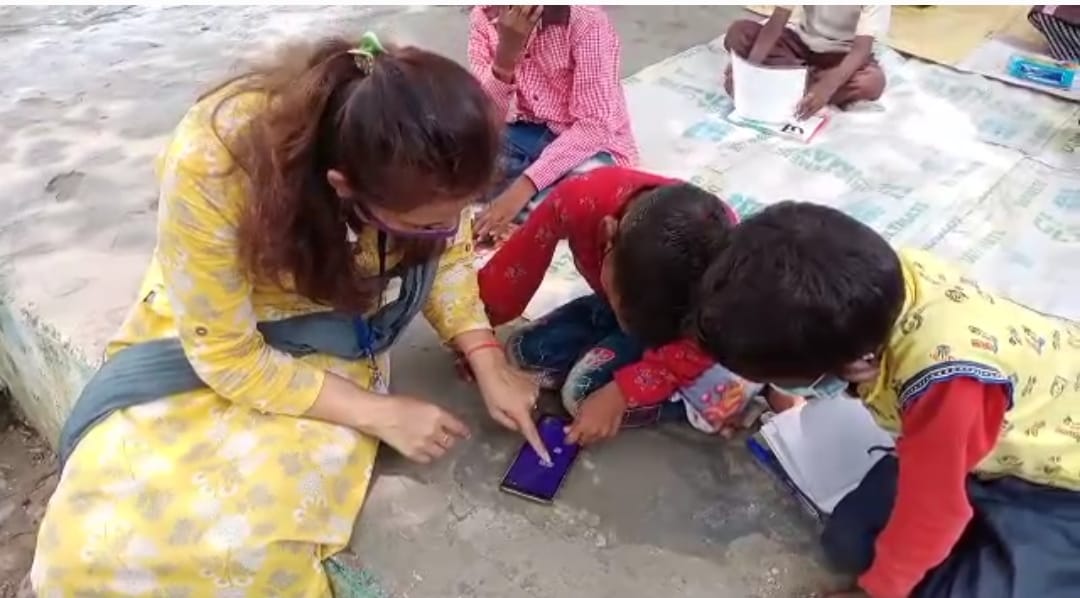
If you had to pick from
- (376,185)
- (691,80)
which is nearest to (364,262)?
(376,185)

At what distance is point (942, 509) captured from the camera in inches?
46.6

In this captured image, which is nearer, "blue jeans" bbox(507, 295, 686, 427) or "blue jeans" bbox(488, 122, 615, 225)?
"blue jeans" bbox(507, 295, 686, 427)

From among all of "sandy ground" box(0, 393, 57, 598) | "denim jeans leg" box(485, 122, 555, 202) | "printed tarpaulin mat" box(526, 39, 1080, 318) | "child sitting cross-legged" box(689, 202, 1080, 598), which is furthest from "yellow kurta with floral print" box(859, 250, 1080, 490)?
"sandy ground" box(0, 393, 57, 598)

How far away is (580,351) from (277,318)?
446mm

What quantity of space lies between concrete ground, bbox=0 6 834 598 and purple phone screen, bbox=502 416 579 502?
0.02 m

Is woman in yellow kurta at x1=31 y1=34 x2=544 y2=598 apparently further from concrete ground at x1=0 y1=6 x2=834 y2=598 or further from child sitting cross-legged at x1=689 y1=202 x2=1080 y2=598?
child sitting cross-legged at x1=689 y1=202 x2=1080 y2=598

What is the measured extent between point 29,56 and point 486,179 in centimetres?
187

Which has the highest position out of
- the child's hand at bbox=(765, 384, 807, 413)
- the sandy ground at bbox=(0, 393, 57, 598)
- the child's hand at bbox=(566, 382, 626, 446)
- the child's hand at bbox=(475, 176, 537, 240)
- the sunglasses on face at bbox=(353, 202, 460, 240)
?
the sunglasses on face at bbox=(353, 202, 460, 240)

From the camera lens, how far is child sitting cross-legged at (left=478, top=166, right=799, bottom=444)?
130 cm

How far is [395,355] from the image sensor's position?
1741 millimetres

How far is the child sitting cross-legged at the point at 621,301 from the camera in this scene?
1305mm

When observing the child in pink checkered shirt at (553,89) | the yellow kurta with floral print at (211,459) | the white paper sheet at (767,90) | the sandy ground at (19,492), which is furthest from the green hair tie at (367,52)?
the white paper sheet at (767,90)

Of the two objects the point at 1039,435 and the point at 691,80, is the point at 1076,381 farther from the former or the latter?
the point at 691,80

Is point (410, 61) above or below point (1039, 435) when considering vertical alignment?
above
